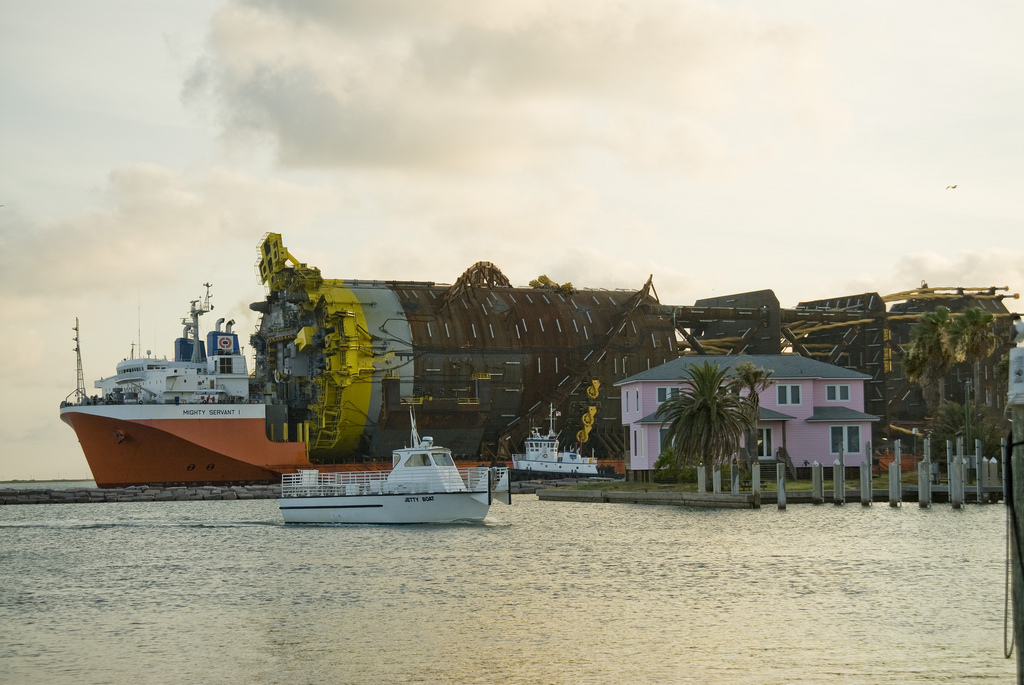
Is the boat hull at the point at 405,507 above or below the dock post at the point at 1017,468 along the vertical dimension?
below

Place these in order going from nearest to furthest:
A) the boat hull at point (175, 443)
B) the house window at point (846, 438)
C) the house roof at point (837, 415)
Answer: the house roof at point (837, 415)
the house window at point (846, 438)
the boat hull at point (175, 443)

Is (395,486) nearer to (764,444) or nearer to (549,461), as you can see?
(764,444)

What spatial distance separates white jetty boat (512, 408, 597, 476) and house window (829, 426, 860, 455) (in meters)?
27.0

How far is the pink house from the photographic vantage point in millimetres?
80688

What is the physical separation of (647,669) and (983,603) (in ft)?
40.8

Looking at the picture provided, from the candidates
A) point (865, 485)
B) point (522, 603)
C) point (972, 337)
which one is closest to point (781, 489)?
point (865, 485)

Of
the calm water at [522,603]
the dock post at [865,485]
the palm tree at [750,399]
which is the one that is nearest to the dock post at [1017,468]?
the calm water at [522,603]

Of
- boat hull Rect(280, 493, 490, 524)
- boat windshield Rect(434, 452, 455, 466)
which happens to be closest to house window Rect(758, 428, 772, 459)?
boat hull Rect(280, 493, 490, 524)

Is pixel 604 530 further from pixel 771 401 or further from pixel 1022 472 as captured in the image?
pixel 1022 472

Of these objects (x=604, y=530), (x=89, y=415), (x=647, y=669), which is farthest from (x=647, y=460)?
(x=647, y=669)

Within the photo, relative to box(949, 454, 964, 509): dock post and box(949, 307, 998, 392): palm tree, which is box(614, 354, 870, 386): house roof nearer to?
box(949, 307, 998, 392): palm tree

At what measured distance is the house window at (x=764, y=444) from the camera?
8056 centimetres

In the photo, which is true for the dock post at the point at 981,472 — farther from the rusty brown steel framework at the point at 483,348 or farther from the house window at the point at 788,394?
the rusty brown steel framework at the point at 483,348

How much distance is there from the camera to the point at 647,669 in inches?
976
